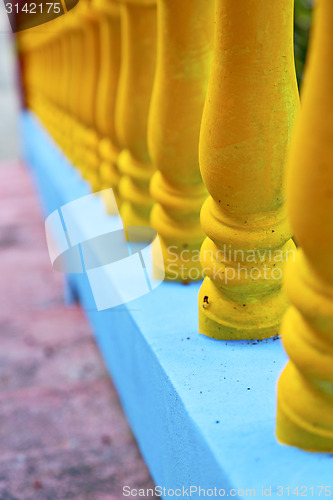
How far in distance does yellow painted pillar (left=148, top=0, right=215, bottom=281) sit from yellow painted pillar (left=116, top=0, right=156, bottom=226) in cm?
15

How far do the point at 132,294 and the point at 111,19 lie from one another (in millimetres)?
706

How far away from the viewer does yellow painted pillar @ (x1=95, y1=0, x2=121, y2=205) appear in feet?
4.27

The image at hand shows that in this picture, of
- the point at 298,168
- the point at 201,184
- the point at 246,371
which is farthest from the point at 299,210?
the point at 201,184

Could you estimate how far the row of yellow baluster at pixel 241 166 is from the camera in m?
0.49

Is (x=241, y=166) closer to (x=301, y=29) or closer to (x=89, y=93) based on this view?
(x=89, y=93)

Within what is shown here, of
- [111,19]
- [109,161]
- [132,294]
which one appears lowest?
[132,294]

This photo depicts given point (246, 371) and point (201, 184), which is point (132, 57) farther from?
point (246, 371)

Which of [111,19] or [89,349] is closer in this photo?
[111,19]

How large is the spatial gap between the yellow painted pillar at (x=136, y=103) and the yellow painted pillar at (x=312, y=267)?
651 mm

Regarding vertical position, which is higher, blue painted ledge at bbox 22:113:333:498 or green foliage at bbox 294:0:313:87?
green foliage at bbox 294:0:313:87

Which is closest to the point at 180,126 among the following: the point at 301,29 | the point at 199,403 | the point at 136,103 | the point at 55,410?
the point at 136,103

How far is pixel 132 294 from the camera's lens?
1012 millimetres

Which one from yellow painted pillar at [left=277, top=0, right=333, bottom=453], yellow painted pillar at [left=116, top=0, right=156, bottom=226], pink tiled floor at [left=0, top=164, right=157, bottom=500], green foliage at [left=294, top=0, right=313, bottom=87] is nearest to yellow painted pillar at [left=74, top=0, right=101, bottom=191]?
yellow painted pillar at [left=116, top=0, right=156, bottom=226]

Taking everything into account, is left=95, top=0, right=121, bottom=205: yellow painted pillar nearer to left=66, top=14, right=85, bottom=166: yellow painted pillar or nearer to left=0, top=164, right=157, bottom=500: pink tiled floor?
left=66, top=14, right=85, bottom=166: yellow painted pillar
